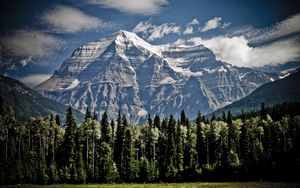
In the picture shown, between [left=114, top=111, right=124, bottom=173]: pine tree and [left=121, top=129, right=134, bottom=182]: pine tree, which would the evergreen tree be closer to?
[left=114, top=111, right=124, bottom=173]: pine tree

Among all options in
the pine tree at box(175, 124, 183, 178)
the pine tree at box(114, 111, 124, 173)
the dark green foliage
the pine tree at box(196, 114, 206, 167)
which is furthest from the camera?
the pine tree at box(196, 114, 206, 167)

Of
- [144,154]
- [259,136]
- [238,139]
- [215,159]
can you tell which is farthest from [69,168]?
[259,136]

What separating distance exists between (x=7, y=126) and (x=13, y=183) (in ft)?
128

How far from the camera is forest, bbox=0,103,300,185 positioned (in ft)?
530

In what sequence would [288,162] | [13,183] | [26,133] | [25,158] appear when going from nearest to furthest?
[288,162]
[13,183]
[25,158]
[26,133]

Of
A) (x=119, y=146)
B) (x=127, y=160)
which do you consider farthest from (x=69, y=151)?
(x=127, y=160)

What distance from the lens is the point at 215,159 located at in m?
181

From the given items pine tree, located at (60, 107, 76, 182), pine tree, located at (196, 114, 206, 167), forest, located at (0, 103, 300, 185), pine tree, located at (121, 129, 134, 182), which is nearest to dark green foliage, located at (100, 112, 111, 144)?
forest, located at (0, 103, 300, 185)

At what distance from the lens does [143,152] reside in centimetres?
19562

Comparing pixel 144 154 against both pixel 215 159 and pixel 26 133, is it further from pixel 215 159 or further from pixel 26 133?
pixel 26 133

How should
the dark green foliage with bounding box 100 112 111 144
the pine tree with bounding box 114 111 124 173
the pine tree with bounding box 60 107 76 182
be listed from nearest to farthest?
the pine tree with bounding box 60 107 76 182
the pine tree with bounding box 114 111 124 173
the dark green foliage with bounding box 100 112 111 144

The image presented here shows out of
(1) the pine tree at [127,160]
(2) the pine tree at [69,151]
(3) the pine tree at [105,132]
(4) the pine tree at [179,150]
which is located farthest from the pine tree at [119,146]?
(4) the pine tree at [179,150]

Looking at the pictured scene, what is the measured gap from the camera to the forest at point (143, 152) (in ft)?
530

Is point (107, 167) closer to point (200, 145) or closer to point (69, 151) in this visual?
point (69, 151)
